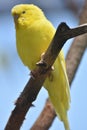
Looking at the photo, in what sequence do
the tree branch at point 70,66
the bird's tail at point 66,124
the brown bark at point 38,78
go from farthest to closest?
the tree branch at point 70,66
the bird's tail at point 66,124
the brown bark at point 38,78

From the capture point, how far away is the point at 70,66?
2.04 meters

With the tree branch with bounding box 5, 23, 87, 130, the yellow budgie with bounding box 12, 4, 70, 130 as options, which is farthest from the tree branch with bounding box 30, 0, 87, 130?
the tree branch with bounding box 5, 23, 87, 130

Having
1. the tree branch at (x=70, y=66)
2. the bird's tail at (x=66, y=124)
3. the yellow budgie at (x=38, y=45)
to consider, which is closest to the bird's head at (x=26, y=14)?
the yellow budgie at (x=38, y=45)

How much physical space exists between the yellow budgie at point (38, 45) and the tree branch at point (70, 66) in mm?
82

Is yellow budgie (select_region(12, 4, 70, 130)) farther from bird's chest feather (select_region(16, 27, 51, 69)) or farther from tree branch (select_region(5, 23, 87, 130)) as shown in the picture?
tree branch (select_region(5, 23, 87, 130))

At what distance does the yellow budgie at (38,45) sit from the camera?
1.73 metres

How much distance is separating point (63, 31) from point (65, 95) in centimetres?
68

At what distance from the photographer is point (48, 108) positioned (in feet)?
6.52

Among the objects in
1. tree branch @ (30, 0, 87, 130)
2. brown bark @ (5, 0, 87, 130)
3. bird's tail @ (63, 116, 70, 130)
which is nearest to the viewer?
brown bark @ (5, 0, 87, 130)

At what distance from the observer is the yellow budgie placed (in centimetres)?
173

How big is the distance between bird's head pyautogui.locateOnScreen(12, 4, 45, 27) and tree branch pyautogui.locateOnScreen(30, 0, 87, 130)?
306 mm

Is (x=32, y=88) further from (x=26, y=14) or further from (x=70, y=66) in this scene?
(x=70, y=66)

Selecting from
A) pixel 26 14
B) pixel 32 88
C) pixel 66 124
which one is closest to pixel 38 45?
pixel 26 14

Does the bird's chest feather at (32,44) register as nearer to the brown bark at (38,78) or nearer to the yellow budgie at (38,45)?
the yellow budgie at (38,45)
